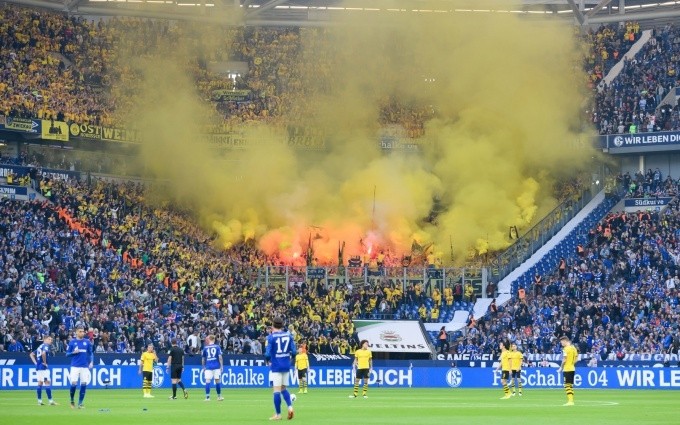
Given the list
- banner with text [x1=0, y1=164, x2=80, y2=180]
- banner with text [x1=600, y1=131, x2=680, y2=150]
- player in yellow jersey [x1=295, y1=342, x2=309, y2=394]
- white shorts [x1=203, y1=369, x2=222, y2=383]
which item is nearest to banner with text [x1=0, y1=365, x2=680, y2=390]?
player in yellow jersey [x1=295, y1=342, x2=309, y2=394]

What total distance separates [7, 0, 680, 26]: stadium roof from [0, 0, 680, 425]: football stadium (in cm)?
19

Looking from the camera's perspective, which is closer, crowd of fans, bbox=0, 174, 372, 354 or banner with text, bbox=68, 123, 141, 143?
crowd of fans, bbox=0, 174, 372, 354

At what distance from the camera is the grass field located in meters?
30.5

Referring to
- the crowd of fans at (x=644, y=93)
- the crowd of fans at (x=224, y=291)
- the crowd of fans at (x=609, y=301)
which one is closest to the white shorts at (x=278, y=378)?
the crowd of fans at (x=224, y=291)

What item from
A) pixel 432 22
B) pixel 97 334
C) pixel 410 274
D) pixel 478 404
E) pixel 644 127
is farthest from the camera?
pixel 432 22

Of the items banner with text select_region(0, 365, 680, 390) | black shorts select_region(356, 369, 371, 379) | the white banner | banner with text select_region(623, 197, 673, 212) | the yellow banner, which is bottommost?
banner with text select_region(0, 365, 680, 390)

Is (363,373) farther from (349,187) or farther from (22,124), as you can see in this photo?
(349,187)

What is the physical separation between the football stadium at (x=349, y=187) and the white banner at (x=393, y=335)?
12 cm

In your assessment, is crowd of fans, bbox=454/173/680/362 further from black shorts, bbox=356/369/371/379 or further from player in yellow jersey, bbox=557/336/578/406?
player in yellow jersey, bbox=557/336/578/406

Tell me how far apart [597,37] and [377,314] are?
2695cm

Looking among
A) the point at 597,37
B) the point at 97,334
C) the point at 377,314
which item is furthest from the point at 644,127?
the point at 97,334

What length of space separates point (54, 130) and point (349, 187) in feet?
59.9

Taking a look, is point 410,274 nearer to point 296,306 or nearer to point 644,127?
point 296,306

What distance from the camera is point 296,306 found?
216 feet
